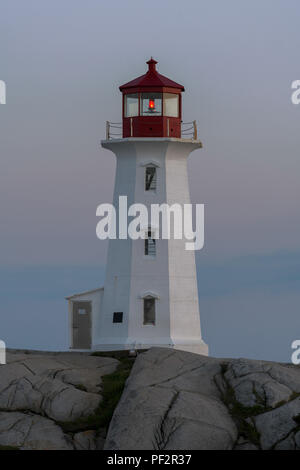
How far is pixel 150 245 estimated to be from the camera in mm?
41250

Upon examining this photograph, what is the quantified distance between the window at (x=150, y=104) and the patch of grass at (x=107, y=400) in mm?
10916

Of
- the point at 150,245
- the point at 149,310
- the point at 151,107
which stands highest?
the point at 151,107

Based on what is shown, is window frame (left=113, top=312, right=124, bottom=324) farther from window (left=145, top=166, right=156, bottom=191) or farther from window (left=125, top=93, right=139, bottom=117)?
window (left=125, top=93, right=139, bottom=117)

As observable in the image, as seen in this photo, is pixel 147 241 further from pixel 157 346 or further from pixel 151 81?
pixel 151 81

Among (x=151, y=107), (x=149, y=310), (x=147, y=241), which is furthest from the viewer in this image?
(x=151, y=107)

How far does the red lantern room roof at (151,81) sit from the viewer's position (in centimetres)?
4131

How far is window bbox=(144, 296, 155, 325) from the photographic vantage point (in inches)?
1608

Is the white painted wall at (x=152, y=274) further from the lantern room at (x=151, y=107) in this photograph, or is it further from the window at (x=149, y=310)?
the lantern room at (x=151, y=107)

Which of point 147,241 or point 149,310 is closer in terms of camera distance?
point 149,310

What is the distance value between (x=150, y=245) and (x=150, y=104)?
237 inches

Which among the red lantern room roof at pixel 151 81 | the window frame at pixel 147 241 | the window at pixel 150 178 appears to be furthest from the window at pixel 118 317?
Result: the red lantern room roof at pixel 151 81

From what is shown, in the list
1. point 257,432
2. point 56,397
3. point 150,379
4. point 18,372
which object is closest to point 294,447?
point 257,432

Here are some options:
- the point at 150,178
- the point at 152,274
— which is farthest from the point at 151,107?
the point at 152,274

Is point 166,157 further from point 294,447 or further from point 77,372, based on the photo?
point 294,447
